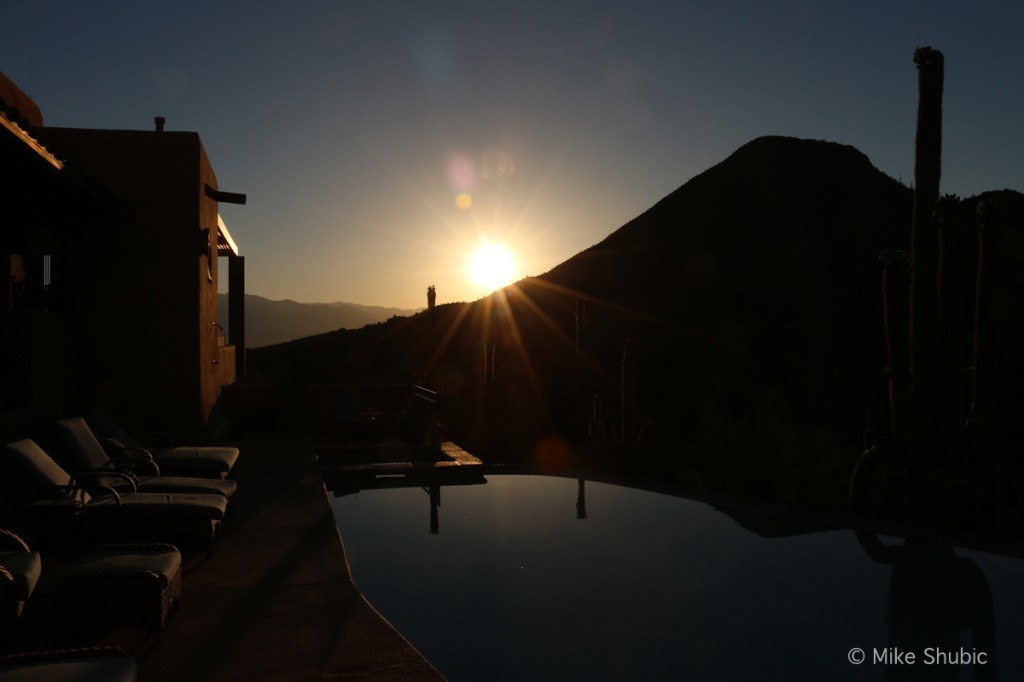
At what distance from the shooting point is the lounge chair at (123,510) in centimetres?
528

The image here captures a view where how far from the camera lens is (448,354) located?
134ft

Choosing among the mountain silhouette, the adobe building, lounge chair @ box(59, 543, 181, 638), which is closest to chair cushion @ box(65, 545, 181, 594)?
lounge chair @ box(59, 543, 181, 638)

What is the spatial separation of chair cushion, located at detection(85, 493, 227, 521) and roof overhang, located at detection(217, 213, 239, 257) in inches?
367

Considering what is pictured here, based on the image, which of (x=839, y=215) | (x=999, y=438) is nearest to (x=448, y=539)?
(x=999, y=438)

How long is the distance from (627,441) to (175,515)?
926cm

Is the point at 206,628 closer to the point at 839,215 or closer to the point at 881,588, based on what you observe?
the point at 881,588

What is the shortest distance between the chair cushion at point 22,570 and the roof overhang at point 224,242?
10725 millimetres

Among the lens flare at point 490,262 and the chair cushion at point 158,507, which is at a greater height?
the lens flare at point 490,262

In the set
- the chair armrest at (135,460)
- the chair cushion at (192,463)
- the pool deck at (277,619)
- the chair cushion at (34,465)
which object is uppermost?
the chair cushion at (34,465)

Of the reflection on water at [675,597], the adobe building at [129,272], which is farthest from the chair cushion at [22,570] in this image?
the adobe building at [129,272]

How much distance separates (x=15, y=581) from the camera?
362 centimetres

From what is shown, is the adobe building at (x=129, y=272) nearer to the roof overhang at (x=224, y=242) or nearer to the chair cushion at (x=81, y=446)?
the roof overhang at (x=224, y=242)

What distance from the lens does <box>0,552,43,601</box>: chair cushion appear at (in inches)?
143

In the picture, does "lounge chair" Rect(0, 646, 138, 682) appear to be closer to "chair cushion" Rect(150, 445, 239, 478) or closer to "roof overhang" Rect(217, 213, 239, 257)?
"chair cushion" Rect(150, 445, 239, 478)
